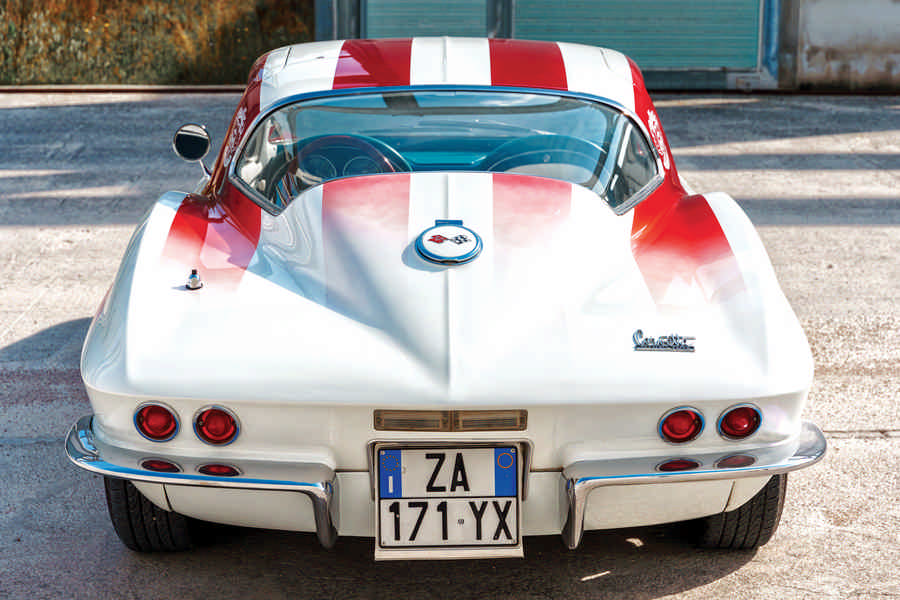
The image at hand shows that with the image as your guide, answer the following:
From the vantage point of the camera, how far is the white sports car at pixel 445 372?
241 cm

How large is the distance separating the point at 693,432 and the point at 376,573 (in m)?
0.98

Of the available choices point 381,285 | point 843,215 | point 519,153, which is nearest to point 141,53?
point 843,215

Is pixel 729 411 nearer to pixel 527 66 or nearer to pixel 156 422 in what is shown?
pixel 156 422

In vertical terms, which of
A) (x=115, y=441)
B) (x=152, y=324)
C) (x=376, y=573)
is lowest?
(x=376, y=573)

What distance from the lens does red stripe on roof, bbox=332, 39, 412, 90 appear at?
3.64 m

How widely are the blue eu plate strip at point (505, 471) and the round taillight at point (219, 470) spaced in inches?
23.2

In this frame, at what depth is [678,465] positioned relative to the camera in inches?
96.7

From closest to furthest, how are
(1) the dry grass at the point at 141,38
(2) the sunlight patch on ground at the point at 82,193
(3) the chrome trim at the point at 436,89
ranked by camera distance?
1. (3) the chrome trim at the point at 436,89
2. (2) the sunlight patch on ground at the point at 82,193
3. (1) the dry grass at the point at 141,38

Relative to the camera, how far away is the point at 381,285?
2680 mm

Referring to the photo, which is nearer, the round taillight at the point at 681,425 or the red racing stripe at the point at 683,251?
the round taillight at the point at 681,425

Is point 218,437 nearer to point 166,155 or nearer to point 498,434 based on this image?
point 498,434

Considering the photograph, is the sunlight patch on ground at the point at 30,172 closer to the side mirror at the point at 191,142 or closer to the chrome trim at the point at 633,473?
the side mirror at the point at 191,142

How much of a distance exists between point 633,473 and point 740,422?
275mm

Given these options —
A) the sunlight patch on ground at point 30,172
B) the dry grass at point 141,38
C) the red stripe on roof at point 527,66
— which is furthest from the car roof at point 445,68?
the dry grass at point 141,38
